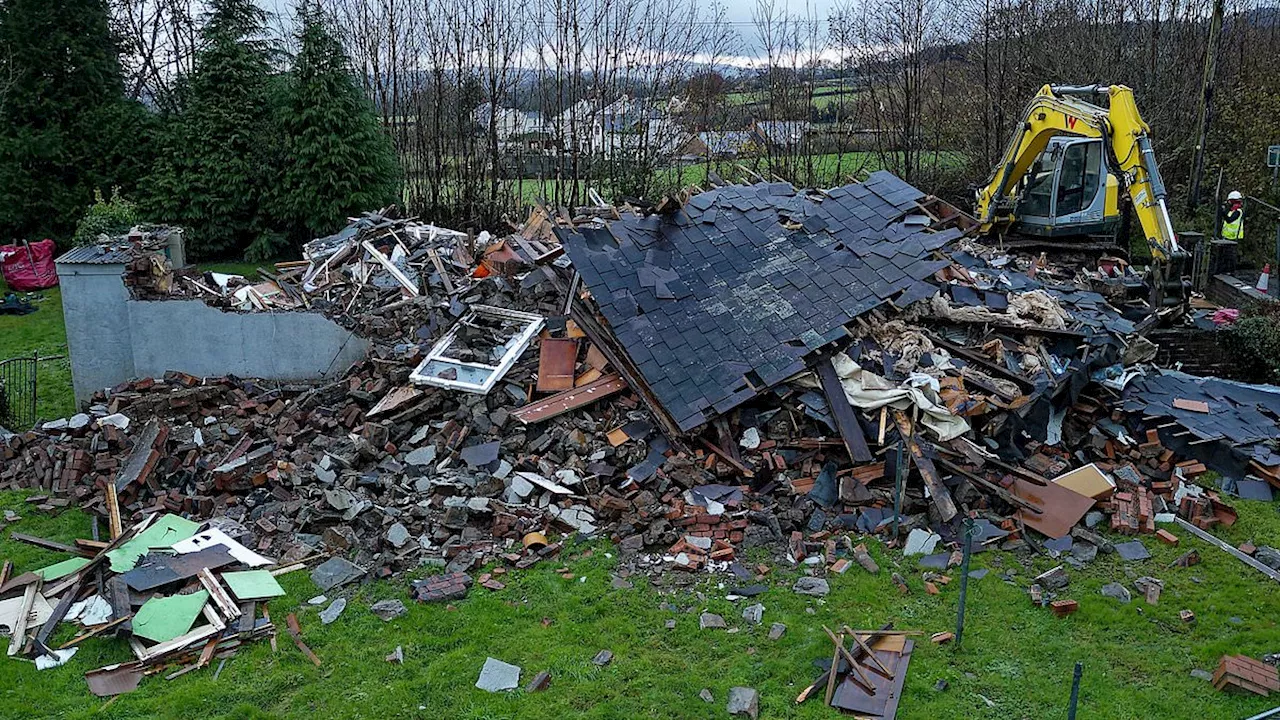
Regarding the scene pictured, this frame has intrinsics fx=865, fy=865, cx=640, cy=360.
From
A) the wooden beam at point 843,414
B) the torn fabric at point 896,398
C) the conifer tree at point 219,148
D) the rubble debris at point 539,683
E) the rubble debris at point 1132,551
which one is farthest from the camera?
the conifer tree at point 219,148

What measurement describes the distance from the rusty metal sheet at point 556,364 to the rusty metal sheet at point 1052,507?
200 inches

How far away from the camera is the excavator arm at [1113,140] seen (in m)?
12.3

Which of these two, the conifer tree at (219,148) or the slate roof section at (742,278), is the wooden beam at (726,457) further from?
Answer: the conifer tree at (219,148)

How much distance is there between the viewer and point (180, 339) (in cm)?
1223

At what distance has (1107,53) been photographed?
21.6m

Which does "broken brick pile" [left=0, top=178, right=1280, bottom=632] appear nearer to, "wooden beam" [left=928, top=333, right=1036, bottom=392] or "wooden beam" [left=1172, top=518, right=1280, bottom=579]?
"wooden beam" [left=928, top=333, right=1036, bottom=392]

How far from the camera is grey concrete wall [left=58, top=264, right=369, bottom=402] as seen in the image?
39.7 ft

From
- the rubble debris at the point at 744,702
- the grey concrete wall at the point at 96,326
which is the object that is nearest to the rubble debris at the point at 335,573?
the rubble debris at the point at 744,702

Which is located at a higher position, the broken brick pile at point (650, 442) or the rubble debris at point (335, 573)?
the broken brick pile at point (650, 442)

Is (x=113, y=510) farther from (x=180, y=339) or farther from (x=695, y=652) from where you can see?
(x=695, y=652)

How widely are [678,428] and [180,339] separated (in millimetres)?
7518

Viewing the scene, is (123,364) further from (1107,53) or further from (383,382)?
(1107,53)

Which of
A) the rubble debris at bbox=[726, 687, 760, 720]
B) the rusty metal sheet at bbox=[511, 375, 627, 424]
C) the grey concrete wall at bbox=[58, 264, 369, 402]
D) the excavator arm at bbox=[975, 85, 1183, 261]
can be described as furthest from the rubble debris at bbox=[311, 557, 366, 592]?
the excavator arm at bbox=[975, 85, 1183, 261]

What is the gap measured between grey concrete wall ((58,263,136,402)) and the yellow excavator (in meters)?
13.2
